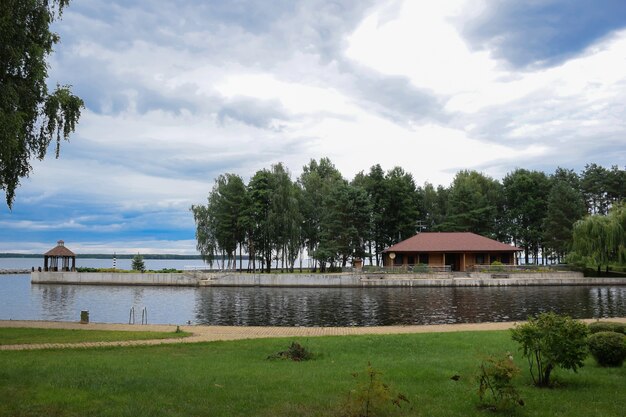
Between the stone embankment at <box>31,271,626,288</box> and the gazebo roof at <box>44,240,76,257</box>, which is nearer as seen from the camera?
the stone embankment at <box>31,271,626,288</box>

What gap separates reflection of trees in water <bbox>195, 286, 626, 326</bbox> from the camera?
29625 mm

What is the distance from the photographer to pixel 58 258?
7081 cm

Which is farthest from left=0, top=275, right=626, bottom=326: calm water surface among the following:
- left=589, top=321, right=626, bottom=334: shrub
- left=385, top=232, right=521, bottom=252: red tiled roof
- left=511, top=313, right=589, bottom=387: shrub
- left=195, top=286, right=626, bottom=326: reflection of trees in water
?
left=511, top=313, right=589, bottom=387: shrub

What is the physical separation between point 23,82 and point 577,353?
54.0 ft

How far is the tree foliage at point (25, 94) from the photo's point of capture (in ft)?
42.9

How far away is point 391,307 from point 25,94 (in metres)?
27.7

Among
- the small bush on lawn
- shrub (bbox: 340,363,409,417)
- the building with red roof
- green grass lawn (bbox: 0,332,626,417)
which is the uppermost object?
the building with red roof

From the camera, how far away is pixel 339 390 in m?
9.38

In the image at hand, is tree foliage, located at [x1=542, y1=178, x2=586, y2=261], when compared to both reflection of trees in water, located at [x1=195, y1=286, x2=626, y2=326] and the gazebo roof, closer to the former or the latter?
reflection of trees in water, located at [x1=195, y1=286, x2=626, y2=326]

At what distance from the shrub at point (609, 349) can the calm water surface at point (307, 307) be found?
16343 millimetres

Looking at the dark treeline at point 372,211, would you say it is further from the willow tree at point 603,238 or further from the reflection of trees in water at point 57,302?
the reflection of trees in water at point 57,302

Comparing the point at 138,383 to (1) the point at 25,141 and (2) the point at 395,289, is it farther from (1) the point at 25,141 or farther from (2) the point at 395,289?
(2) the point at 395,289

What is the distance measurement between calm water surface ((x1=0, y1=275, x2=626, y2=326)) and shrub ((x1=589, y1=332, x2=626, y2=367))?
16.3 meters

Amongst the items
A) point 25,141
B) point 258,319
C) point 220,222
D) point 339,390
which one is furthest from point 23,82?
point 220,222
